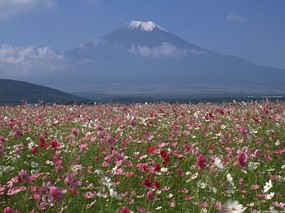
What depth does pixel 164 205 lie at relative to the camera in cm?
494

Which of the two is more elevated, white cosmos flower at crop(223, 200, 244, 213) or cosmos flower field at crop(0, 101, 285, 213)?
white cosmos flower at crop(223, 200, 244, 213)

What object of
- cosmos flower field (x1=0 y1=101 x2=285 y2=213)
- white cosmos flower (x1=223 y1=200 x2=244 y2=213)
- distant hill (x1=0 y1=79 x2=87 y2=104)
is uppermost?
white cosmos flower (x1=223 y1=200 x2=244 y2=213)

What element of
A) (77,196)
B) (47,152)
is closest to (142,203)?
(77,196)

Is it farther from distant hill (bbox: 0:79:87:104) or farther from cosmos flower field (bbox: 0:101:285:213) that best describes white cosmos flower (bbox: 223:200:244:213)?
distant hill (bbox: 0:79:87:104)

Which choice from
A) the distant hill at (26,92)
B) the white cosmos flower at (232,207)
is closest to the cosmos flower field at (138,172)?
the white cosmos flower at (232,207)

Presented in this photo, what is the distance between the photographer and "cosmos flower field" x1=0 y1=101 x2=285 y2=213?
13.1 feet

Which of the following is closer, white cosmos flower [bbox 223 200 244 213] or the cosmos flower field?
white cosmos flower [bbox 223 200 244 213]

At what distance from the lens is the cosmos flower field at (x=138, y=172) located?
13.1 feet

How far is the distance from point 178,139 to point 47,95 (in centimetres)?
15650

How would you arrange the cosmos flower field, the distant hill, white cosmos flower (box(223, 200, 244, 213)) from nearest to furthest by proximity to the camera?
1. white cosmos flower (box(223, 200, 244, 213))
2. the cosmos flower field
3. the distant hill

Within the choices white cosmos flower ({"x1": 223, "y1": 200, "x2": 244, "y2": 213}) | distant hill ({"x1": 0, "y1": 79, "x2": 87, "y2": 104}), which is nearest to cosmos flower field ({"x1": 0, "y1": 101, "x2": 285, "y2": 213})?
white cosmos flower ({"x1": 223, "y1": 200, "x2": 244, "y2": 213})

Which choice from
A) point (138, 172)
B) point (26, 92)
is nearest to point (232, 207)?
point (138, 172)

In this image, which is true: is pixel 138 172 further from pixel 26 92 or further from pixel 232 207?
pixel 26 92

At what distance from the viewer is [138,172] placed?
19.8ft
